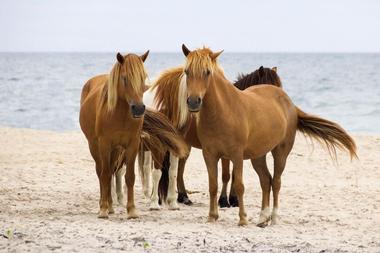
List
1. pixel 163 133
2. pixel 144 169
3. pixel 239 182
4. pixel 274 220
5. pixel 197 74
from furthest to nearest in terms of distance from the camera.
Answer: pixel 144 169
pixel 163 133
pixel 274 220
pixel 239 182
pixel 197 74

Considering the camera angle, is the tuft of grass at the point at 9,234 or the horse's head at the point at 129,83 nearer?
the tuft of grass at the point at 9,234

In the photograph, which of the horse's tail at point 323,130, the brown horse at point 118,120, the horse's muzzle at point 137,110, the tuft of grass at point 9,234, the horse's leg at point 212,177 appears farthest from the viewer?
the horse's tail at point 323,130

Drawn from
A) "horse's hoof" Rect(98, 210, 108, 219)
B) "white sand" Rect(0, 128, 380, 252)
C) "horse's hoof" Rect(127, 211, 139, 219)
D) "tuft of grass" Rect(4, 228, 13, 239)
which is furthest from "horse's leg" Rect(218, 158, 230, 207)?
"tuft of grass" Rect(4, 228, 13, 239)

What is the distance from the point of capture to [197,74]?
6.83 meters

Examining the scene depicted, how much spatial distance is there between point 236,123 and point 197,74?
0.67 metres

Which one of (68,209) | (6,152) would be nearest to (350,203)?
(68,209)

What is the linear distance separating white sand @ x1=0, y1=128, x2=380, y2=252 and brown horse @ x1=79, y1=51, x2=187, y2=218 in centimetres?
46

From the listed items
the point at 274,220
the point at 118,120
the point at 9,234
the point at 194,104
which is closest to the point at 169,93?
the point at 118,120

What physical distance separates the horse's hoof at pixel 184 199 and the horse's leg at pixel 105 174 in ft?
4.91

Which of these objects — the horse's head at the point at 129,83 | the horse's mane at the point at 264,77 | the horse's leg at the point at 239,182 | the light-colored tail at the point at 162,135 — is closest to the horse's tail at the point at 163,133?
the light-colored tail at the point at 162,135

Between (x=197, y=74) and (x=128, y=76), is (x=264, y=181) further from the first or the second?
(x=128, y=76)

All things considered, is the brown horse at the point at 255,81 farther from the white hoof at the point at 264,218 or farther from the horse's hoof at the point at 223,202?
the white hoof at the point at 264,218

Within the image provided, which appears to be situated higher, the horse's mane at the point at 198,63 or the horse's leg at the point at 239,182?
the horse's mane at the point at 198,63

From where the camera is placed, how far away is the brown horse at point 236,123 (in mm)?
6879
